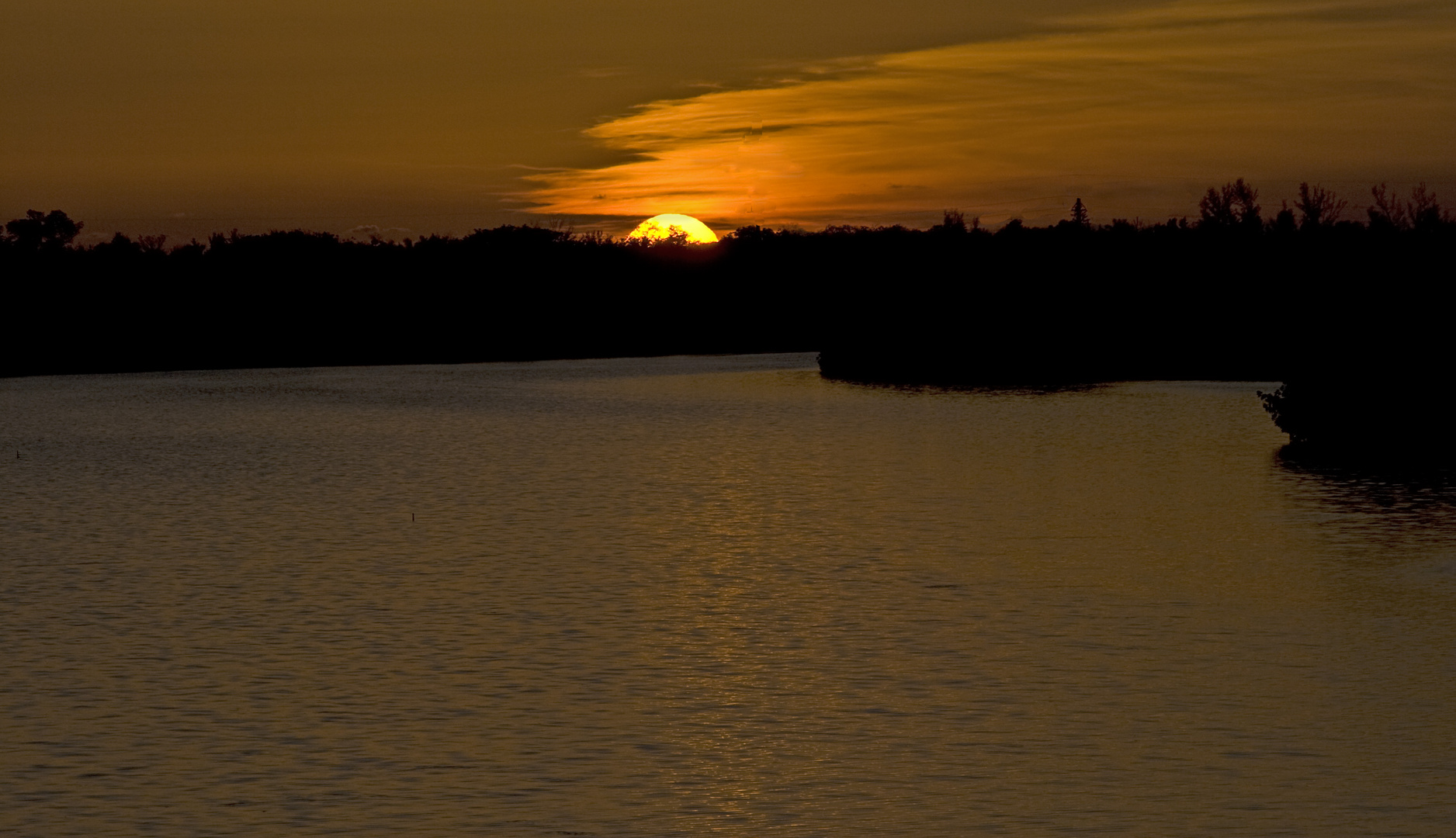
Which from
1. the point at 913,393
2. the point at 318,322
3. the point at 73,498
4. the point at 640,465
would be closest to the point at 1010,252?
the point at 913,393

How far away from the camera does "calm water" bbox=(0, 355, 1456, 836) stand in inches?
504

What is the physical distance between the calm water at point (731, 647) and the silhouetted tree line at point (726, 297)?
123 feet

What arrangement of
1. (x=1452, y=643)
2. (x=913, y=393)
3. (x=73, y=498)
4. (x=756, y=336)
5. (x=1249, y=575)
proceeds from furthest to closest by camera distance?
(x=756, y=336) < (x=913, y=393) < (x=73, y=498) < (x=1249, y=575) < (x=1452, y=643)

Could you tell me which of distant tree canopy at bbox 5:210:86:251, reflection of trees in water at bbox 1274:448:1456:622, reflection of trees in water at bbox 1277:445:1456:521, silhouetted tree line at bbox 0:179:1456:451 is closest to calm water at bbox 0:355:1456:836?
reflection of trees in water at bbox 1274:448:1456:622

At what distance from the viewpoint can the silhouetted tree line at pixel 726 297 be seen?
82.2m

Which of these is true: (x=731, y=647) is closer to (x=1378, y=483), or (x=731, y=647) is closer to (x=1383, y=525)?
(x=1383, y=525)

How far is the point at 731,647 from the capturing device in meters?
18.7

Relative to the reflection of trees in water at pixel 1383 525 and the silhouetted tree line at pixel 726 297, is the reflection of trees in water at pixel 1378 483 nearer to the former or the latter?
the reflection of trees in water at pixel 1383 525

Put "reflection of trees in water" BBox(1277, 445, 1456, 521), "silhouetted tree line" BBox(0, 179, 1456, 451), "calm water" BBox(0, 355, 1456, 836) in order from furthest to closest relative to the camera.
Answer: "silhouetted tree line" BBox(0, 179, 1456, 451) < "reflection of trees in water" BBox(1277, 445, 1456, 521) < "calm water" BBox(0, 355, 1456, 836)

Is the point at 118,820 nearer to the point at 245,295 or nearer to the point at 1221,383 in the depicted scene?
the point at 1221,383

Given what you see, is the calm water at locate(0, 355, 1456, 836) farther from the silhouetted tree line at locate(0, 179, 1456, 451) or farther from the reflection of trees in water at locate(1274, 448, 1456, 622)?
the silhouetted tree line at locate(0, 179, 1456, 451)

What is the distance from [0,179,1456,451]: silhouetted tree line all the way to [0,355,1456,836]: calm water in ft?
123

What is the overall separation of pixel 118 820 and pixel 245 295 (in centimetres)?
10239

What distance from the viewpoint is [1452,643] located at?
18328 mm
